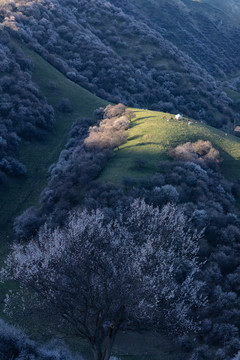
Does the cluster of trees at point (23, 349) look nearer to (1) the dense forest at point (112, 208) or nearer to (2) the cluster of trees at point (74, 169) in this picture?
(1) the dense forest at point (112, 208)

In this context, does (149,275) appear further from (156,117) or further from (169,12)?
(169,12)

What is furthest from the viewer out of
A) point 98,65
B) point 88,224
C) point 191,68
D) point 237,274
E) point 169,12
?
point 169,12

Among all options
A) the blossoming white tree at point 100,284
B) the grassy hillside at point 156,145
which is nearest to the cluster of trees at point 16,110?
the grassy hillside at point 156,145

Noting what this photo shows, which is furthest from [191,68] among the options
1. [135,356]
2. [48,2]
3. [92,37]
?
[135,356]

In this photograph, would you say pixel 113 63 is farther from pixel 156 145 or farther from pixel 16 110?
pixel 156 145

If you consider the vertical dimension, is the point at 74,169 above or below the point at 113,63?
below

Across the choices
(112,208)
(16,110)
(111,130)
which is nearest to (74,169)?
(112,208)

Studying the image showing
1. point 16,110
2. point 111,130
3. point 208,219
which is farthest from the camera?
point 16,110

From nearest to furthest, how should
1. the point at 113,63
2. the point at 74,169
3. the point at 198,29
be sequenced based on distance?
1. the point at 74,169
2. the point at 113,63
3. the point at 198,29
